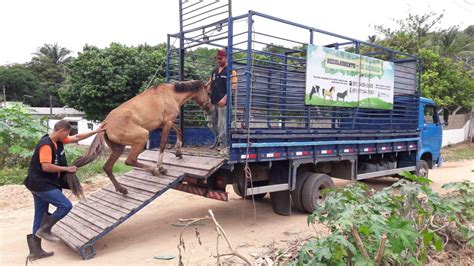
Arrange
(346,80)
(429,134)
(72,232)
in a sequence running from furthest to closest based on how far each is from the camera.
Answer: (429,134), (346,80), (72,232)

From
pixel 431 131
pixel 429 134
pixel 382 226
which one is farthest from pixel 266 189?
pixel 431 131

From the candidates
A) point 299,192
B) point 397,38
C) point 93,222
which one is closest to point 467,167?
point 397,38

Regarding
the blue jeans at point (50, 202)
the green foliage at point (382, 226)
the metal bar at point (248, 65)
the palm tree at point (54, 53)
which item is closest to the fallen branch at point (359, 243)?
the green foliage at point (382, 226)

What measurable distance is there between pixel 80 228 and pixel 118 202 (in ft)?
1.84

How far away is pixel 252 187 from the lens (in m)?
5.29

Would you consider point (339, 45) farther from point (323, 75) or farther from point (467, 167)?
point (467, 167)

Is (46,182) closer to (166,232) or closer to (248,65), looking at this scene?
(166,232)

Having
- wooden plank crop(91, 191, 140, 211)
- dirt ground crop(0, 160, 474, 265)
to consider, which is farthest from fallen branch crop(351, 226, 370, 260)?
wooden plank crop(91, 191, 140, 211)

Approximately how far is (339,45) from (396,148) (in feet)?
8.59

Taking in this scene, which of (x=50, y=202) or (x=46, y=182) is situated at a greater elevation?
(x=46, y=182)

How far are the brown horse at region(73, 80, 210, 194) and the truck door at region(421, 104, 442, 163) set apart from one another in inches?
247

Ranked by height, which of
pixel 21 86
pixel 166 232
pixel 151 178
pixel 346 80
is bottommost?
pixel 166 232

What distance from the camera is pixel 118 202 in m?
4.88

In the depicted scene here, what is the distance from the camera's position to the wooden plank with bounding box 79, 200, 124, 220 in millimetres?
4535
